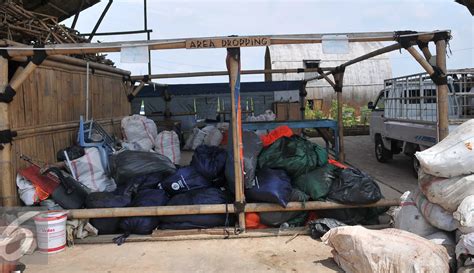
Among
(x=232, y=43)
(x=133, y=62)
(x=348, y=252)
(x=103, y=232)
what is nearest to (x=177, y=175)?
(x=103, y=232)

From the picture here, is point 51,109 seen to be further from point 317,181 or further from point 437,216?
point 437,216

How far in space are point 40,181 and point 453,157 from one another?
414 centimetres

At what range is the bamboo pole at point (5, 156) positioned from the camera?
3.89 m

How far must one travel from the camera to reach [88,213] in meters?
3.97

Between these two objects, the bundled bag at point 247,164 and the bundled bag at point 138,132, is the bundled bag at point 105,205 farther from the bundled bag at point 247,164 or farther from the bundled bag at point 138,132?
the bundled bag at point 138,132

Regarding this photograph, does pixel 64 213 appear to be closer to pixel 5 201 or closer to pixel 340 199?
pixel 5 201

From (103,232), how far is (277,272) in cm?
207

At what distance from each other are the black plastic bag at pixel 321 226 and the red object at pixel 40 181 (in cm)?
286

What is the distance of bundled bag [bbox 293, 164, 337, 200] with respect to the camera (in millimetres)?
4121

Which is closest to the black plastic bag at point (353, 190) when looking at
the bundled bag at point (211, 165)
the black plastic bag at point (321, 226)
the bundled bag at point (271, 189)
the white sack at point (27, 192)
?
the black plastic bag at point (321, 226)

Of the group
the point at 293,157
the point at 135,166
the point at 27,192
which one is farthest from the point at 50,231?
the point at 293,157

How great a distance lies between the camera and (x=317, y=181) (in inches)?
165

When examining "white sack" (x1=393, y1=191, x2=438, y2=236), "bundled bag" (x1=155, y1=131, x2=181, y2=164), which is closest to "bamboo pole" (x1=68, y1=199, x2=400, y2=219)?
"white sack" (x1=393, y1=191, x2=438, y2=236)

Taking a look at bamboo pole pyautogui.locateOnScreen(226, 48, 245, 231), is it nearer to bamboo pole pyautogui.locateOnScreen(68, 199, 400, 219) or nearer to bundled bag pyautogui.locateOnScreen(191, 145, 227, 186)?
bamboo pole pyautogui.locateOnScreen(68, 199, 400, 219)
